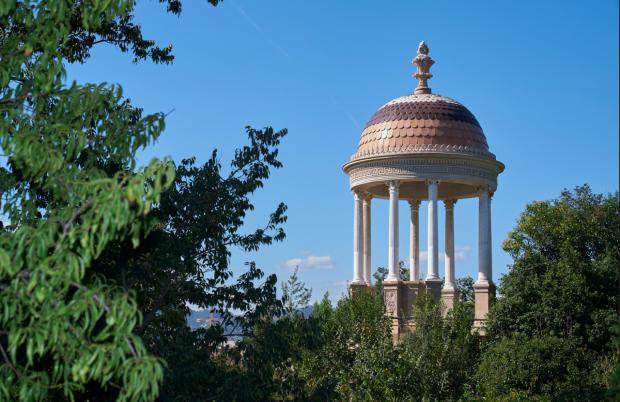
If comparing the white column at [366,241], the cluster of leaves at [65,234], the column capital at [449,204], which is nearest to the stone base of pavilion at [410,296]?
the white column at [366,241]

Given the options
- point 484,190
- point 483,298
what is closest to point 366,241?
point 484,190

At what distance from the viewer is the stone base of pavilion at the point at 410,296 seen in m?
47.0

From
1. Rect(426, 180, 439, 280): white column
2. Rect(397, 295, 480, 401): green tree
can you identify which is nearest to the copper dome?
Rect(426, 180, 439, 280): white column

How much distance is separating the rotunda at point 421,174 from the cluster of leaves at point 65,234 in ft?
115

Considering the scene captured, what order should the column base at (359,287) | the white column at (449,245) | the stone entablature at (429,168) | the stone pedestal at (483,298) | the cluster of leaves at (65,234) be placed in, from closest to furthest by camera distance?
the cluster of leaves at (65,234) → the stone entablature at (429,168) → the stone pedestal at (483,298) → the column base at (359,287) → the white column at (449,245)

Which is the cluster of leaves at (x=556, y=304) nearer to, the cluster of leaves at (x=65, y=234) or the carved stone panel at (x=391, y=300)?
the carved stone panel at (x=391, y=300)

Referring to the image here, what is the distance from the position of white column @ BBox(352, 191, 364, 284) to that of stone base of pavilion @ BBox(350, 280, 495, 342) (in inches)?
38.2

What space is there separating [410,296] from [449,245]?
4.13 metres

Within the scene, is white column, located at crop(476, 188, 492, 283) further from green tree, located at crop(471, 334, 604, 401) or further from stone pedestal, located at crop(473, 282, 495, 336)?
green tree, located at crop(471, 334, 604, 401)

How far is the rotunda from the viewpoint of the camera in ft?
155

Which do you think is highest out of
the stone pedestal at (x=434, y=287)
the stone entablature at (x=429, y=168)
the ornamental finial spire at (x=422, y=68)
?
the ornamental finial spire at (x=422, y=68)

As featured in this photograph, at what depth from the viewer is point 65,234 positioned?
9.33 meters

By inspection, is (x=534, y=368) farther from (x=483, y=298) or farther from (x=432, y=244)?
(x=432, y=244)

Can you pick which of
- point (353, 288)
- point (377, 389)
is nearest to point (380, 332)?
point (377, 389)
